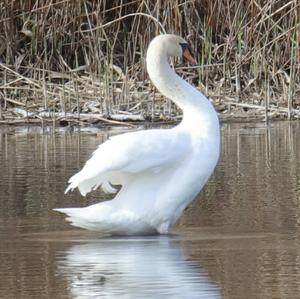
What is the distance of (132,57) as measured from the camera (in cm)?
1497

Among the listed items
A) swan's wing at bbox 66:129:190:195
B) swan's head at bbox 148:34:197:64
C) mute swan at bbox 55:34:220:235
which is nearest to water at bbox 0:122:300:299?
mute swan at bbox 55:34:220:235

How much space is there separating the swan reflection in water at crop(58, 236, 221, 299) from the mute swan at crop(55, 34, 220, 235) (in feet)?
0.44

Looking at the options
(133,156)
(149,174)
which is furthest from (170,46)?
(133,156)

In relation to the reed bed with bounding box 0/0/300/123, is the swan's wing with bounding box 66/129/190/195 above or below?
below

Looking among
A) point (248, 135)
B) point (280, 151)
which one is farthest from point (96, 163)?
point (248, 135)

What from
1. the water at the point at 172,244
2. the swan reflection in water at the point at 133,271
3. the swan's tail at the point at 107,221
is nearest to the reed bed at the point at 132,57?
the water at the point at 172,244

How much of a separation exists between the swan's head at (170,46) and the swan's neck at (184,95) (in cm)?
1

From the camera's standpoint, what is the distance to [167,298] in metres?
4.64

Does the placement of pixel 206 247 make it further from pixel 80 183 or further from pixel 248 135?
pixel 248 135

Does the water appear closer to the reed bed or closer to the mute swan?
the mute swan

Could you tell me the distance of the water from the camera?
4910mm

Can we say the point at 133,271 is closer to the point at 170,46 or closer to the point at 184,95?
the point at 184,95

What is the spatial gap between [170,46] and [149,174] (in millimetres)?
933

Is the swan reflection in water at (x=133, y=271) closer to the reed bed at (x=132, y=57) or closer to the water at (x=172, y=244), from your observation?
the water at (x=172, y=244)
